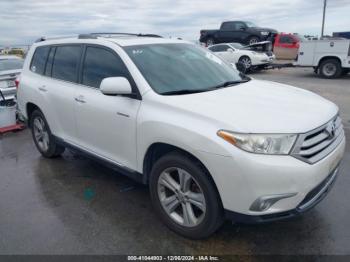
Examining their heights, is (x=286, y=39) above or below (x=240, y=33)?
below

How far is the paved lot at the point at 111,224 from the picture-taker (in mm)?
2955

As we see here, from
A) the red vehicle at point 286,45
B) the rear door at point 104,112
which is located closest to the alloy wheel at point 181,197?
the rear door at point 104,112

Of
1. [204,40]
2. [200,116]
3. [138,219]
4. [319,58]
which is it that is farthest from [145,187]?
[204,40]

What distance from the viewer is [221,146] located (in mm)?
2500

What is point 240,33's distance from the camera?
21328 mm

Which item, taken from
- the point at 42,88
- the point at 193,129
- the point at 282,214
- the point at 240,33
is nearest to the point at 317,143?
the point at 282,214

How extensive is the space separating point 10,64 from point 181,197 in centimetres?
732

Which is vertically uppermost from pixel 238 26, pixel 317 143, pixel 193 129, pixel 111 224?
pixel 238 26

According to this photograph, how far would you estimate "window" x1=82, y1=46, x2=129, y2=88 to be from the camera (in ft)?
11.5

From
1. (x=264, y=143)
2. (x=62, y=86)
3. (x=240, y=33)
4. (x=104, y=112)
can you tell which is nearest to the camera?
(x=264, y=143)

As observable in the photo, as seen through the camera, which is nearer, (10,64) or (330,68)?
(10,64)

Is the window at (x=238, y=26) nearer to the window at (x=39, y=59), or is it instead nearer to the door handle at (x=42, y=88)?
the window at (x=39, y=59)

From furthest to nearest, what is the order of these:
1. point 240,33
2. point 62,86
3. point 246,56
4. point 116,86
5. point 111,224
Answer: point 240,33, point 246,56, point 62,86, point 111,224, point 116,86

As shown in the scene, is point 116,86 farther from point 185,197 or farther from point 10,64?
point 10,64
